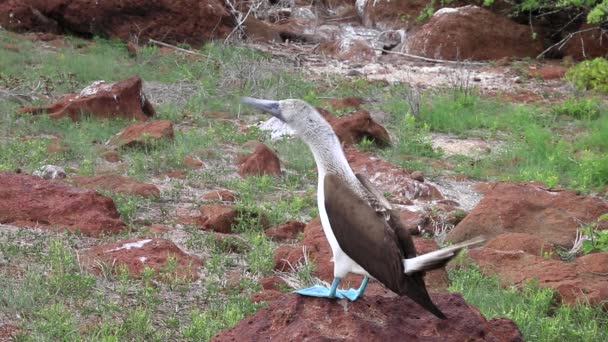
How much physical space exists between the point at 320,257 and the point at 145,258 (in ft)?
3.44

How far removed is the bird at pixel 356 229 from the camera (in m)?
3.53

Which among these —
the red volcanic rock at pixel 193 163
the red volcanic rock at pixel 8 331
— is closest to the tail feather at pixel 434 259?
the red volcanic rock at pixel 8 331

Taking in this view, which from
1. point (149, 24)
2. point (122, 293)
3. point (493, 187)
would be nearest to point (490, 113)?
point (493, 187)

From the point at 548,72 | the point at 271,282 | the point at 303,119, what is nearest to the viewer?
the point at 303,119

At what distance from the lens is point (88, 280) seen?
5020 mm

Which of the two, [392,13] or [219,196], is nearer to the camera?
[219,196]

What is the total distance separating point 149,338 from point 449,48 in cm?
1038

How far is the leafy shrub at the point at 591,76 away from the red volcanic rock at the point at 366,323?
29.3 ft

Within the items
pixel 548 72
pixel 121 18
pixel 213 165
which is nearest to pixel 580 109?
pixel 548 72

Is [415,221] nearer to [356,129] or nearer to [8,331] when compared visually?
[356,129]

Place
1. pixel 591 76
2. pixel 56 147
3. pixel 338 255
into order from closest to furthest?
1. pixel 338 255
2. pixel 56 147
3. pixel 591 76

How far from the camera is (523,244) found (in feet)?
19.7

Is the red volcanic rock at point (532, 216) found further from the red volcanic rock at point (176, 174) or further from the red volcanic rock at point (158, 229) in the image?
the red volcanic rock at point (176, 174)

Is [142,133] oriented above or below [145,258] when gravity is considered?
below
